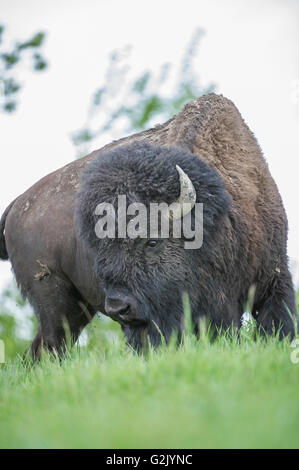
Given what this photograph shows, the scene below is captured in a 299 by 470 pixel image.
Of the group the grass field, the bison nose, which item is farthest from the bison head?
the grass field

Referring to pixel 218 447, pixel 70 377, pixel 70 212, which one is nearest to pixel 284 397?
pixel 218 447

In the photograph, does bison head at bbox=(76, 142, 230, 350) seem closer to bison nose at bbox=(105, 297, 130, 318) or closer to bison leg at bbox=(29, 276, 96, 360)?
bison nose at bbox=(105, 297, 130, 318)

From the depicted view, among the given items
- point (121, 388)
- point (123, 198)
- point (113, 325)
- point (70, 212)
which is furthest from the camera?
point (113, 325)

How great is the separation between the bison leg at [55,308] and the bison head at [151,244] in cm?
116

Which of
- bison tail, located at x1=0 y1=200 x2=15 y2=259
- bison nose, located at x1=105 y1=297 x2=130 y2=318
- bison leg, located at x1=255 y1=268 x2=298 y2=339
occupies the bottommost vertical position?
bison nose, located at x1=105 y1=297 x2=130 y2=318

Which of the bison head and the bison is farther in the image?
the bison

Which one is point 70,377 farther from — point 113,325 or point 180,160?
point 113,325

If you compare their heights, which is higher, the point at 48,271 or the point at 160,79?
the point at 160,79

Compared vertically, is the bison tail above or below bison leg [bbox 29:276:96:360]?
above

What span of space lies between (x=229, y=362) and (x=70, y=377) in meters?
0.93

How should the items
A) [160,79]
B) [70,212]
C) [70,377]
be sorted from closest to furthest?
[70,377] < [70,212] < [160,79]

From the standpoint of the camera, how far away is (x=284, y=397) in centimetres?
310

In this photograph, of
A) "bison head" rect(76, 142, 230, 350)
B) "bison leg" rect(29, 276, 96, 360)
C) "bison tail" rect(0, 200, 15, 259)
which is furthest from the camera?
"bison tail" rect(0, 200, 15, 259)

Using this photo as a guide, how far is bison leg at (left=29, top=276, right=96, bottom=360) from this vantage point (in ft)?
21.9
